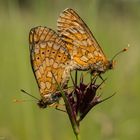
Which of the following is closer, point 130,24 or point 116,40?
point 116,40

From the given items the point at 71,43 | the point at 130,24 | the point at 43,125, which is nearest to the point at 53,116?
the point at 43,125

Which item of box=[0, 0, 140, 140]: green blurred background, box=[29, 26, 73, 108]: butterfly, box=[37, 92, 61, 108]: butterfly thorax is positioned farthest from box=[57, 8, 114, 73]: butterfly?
box=[0, 0, 140, 140]: green blurred background

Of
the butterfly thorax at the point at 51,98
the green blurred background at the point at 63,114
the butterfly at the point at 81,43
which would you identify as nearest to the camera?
the butterfly thorax at the point at 51,98

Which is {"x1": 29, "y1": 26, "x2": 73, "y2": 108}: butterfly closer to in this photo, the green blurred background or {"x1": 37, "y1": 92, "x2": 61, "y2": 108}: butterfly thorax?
{"x1": 37, "y1": 92, "x2": 61, "y2": 108}: butterfly thorax

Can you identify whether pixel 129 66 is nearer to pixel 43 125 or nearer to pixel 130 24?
pixel 43 125

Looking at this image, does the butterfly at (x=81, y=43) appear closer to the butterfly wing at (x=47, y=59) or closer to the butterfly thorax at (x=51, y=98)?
the butterfly wing at (x=47, y=59)

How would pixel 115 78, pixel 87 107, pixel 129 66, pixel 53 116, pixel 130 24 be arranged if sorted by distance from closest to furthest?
pixel 87 107, pixel 129 66, pixel 115 78, pixel 53 116, pixel 130 24

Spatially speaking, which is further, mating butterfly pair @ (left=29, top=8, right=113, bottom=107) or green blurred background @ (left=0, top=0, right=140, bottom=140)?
green blurred background @ (left=0, top=0, right=140, bottom=140)

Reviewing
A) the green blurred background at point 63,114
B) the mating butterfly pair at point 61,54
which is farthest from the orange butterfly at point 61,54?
the green blurred background at point 63,114
